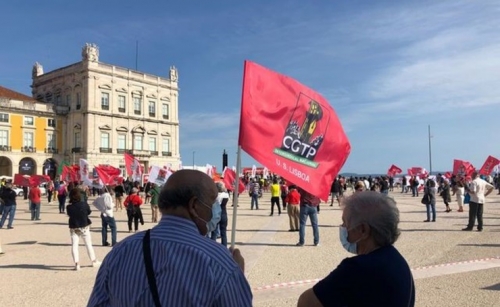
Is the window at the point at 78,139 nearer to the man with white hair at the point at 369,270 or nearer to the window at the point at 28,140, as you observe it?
the window at the point at 28,140

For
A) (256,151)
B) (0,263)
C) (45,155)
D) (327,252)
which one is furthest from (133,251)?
(45,155)

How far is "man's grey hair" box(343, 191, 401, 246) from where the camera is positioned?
240 centimetres

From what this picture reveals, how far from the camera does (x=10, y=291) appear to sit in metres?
7.17

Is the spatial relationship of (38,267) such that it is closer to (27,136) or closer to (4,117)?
(4,117)

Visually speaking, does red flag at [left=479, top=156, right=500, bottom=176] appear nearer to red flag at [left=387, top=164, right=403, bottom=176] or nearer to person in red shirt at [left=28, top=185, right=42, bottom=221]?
red flag at [left=387, top=164, right=403, bottom=176]

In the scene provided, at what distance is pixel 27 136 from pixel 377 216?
223 ft

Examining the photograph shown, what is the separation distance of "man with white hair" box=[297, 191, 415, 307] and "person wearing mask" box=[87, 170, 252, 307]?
52 centimetres

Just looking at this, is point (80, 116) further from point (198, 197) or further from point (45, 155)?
point (198, 197)

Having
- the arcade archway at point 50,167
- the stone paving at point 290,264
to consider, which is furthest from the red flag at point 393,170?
the arcade archway at point 50,167

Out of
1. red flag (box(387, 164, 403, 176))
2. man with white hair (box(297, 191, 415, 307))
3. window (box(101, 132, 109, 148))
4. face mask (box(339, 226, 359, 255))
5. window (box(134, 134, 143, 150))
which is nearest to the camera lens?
man with white hair (box(297, 191, 415, 307))

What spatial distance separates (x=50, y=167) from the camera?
64562 millimetres

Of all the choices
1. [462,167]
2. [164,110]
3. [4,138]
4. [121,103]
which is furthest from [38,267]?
[164,110]

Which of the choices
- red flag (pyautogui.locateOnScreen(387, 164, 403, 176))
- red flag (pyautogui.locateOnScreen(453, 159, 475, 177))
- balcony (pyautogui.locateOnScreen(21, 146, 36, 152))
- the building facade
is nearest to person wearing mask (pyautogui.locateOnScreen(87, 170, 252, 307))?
red flag (pyautogui.locateOnScreen(453, 159, 475, 177))

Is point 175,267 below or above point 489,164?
below
